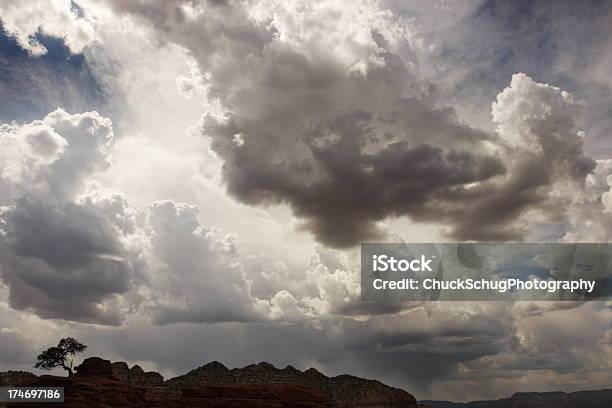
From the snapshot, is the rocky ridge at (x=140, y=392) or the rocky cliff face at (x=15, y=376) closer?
the rocky ridge at (x=140, y=392)

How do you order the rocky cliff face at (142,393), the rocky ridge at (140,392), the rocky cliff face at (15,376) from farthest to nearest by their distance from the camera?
1. the rocky cliff face at (15,376)
2. the rocky ridge at (140,392)
3. the rocky cliff face at (142,393)

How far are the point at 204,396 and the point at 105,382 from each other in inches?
1291

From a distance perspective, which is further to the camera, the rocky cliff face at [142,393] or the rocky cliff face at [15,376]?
the rocky cliff face at [15,376]

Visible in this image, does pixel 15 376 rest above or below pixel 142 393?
above

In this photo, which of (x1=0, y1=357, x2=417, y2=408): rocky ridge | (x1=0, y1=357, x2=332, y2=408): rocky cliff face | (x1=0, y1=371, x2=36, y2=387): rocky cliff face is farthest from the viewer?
(x1=0, y1=371, x2=36, y2=387): rocky cliff face

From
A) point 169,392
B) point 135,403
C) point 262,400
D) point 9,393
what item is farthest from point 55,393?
point 262,400

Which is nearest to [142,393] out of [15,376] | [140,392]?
[140,392]

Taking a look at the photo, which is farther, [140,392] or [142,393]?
[142,393]

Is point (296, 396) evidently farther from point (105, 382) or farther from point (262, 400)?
point (105, 382)

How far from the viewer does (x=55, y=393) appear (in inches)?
4161

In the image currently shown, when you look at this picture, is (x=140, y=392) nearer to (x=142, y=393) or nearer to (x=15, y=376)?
(x=142, y=393)

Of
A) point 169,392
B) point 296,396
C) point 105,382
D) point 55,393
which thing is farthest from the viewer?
point 296,396

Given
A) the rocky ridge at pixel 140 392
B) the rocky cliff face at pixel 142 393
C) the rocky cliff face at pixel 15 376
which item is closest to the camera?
the rocky cliff face at pixel 142 393

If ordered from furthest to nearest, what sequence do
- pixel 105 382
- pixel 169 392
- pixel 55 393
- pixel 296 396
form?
1. pixel 296 396
2. pixel 169 392
3. pixel 105 382
4. pixel 55 393
